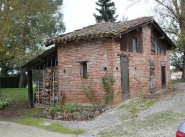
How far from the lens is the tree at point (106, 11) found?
48.5m

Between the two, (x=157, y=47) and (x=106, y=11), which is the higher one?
(x=106, y=11)

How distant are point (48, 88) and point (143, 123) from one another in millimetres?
8301

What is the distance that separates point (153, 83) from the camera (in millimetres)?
23703

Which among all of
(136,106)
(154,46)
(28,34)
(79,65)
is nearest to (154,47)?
(154,46)

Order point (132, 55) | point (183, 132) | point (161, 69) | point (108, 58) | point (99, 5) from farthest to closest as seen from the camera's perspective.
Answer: point (99, 5)
point (161, 69)
point (132, 55)
point (108, 58)
point (183, 132)

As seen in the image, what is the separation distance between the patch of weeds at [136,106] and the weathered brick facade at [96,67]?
0.71 meters

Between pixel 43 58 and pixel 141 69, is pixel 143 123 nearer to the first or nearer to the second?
pixel 141 69

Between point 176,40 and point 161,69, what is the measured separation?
11575 millimetres

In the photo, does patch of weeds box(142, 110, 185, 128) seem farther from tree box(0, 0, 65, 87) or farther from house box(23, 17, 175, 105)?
tree box(0, 0, 65, 87)

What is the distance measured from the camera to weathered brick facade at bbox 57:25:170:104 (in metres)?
18.2

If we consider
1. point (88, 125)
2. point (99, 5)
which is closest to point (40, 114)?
point (88, 125)

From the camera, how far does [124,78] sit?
19391mm

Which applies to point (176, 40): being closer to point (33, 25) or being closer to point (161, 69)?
point (161, 69)

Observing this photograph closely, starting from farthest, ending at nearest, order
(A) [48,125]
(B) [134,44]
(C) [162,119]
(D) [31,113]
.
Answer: (B) [134,44], (D) [31,113], (A) [48,125], (C) [162,119]
